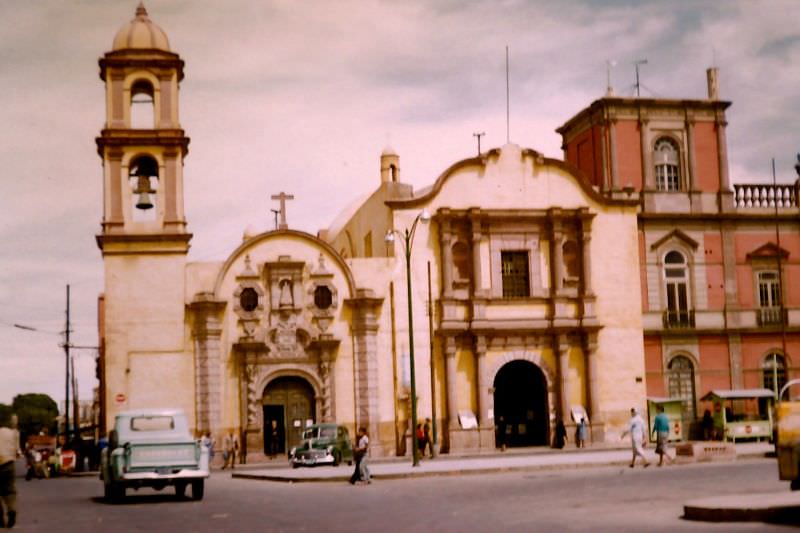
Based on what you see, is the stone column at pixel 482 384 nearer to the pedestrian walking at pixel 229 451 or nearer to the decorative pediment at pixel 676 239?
the decorative pediment at pixel 676 239

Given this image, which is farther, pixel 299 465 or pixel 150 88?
pixel 150 88

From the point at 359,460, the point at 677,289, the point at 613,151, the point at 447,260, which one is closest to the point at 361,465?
the point at 359,460

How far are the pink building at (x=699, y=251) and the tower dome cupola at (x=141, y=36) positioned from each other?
16.7 meters

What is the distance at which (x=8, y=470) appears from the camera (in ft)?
57.5

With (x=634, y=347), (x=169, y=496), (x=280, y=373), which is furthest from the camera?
(x=634, y=347)

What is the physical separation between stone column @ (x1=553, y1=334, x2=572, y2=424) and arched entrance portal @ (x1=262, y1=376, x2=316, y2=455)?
904 cm

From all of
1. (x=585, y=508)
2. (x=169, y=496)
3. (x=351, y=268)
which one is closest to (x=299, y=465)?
(x=351, y=268)

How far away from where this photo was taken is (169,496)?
26672 millimetres

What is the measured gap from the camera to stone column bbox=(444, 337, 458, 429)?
Answer: 46.3m

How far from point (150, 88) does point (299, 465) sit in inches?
582

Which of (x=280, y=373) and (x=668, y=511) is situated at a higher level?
(x=280, y=373)

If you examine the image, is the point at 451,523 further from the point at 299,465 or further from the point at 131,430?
the point at 299,465

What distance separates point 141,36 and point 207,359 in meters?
11.6

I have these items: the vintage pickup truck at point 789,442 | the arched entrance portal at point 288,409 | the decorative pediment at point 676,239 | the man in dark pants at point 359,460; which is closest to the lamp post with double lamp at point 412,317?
the arched entrance portal at point 288,409
